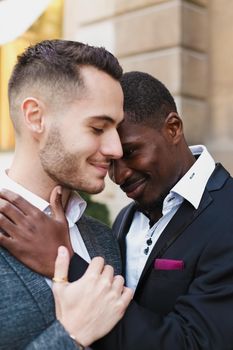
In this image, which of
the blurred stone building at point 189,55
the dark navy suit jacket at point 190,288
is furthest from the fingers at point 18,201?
the blurred stone building at point 189,55

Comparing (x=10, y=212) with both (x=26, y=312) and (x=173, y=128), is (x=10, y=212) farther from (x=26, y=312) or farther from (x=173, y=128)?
(x=173, y=128)

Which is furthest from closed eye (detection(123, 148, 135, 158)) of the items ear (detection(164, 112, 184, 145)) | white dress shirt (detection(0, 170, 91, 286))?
white dress shirt (detection(0, 170, 91, 286))

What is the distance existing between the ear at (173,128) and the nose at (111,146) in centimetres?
50

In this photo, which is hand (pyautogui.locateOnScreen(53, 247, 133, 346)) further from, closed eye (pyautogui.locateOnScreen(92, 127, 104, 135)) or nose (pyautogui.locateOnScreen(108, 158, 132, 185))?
nose (pyautogui.locateOnScreen(108, 158, 132, 185))

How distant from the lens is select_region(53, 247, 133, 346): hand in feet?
5.86

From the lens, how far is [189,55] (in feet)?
18.5

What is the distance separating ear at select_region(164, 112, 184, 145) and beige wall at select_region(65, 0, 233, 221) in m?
2.98

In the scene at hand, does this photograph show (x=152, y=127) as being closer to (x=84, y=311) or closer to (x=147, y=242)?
(x=147, y=242)

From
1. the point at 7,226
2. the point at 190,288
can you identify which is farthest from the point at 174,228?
the point at 7,226

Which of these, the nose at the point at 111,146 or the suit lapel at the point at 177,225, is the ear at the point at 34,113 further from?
the suit lapel at the point at 177,225

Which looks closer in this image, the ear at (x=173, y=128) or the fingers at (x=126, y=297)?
the fingers at (x=126, y=297)

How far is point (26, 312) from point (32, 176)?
0.52 metres

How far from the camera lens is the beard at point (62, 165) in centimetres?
198

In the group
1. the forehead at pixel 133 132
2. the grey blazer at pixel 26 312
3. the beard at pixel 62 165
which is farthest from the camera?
the forehead at pixel 133 132
